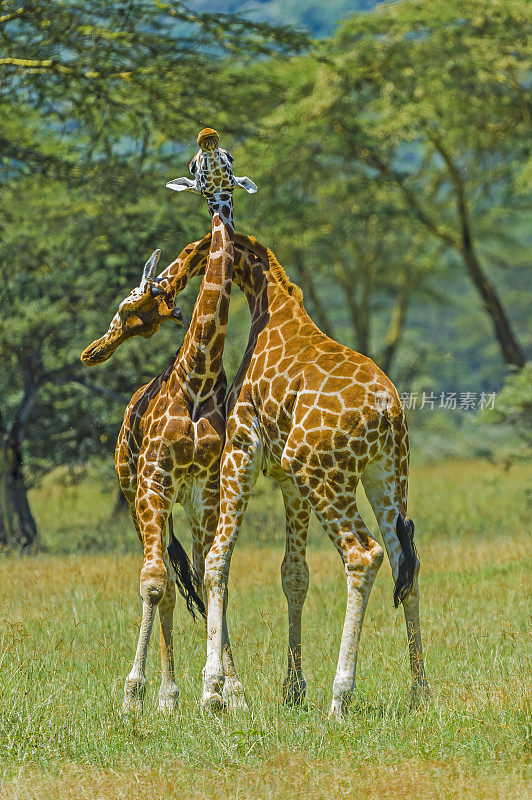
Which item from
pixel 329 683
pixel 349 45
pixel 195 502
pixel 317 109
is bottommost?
pixel 329 683

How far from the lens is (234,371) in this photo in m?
15.2

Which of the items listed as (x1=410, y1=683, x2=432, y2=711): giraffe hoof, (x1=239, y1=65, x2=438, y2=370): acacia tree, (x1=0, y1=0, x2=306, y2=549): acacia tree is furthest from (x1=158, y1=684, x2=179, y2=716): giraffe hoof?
(x1=239, y1=65, x2=438, y2=370): acacia tree

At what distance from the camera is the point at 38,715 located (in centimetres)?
582

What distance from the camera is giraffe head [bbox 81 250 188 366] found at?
6.58 meters

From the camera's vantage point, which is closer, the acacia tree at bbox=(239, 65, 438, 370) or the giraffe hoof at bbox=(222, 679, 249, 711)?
the giraffe hoof at bbox=(222, 679, 249, 711)

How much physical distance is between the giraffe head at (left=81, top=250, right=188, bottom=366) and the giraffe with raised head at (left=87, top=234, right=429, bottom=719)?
15cm

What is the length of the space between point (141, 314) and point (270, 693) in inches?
101

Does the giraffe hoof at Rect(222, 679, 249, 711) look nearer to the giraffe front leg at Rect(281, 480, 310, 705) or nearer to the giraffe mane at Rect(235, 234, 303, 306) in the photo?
the giraffe front leg at Rect(281, 480, 310, 705)

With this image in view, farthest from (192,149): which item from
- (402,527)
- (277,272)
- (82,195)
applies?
(402,527)

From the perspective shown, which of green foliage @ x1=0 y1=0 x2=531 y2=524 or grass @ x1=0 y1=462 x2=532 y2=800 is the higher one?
green foliage @ x1=0 y1=0 x2=531 y2=524

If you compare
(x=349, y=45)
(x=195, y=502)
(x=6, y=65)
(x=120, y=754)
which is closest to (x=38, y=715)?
(x=120, y=754)

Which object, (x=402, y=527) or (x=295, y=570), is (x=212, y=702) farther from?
(x=402, y=527)

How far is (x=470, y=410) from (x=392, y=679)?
397 inches

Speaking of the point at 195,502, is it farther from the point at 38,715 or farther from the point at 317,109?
the point at 317,109
